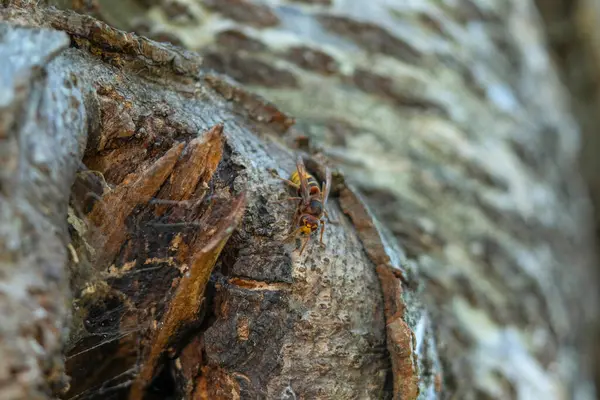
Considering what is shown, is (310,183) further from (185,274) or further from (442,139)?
(442,139)

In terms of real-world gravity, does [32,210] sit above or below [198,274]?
above

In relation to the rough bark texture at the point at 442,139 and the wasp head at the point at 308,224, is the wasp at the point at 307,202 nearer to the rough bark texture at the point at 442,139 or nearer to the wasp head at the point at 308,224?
the wasp head at the point at 308,224

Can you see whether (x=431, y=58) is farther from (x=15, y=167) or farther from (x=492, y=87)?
(x=15, y=167)

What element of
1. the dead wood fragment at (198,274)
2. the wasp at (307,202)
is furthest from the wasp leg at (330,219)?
the dead wood fragment at (198,274)

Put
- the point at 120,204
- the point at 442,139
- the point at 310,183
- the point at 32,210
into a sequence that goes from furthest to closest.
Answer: the point at 442,139 < the point at 310,183 < the point at 120,204 < the point at 32,210

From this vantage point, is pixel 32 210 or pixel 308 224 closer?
pixel 32 210

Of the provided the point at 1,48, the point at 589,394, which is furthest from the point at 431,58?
the point at 589,394

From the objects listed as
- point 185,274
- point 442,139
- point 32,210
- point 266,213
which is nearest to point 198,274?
point 185,274

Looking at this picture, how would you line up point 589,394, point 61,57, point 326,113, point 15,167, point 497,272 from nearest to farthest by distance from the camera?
point 15,167 < point 61,57 < point 326,113 < point 497,272 < point 589,394

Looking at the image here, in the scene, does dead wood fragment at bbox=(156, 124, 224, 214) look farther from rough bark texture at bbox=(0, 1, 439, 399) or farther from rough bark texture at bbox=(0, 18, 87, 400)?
rough bark texture at bbox=(0, 18, 87, 400)
